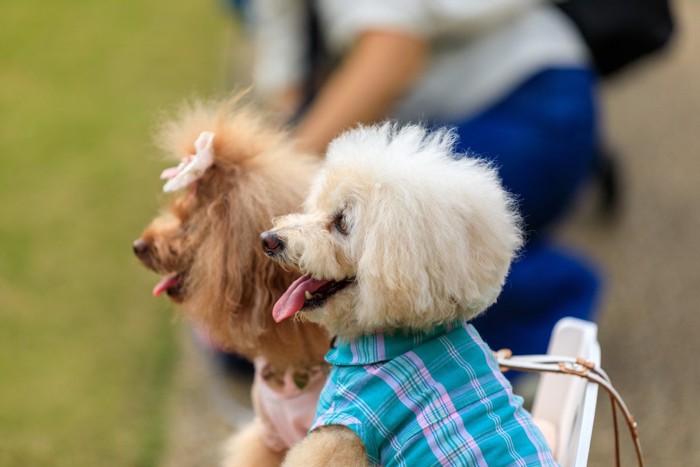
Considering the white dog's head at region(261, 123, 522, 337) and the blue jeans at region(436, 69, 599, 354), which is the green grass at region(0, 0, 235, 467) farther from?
the blue jeans at region(436, 69, 599, 354)

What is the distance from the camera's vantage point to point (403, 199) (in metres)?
0.87

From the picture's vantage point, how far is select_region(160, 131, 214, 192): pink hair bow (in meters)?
1.07

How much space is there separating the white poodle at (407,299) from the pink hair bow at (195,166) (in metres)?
0.19

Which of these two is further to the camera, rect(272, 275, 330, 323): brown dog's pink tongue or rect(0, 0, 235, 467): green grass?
rect(0, 0, 235, 467): green grass

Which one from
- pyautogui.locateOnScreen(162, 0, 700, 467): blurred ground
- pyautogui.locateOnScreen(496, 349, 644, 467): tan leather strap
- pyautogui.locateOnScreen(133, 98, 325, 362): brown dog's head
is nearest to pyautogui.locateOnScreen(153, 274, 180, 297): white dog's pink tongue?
pyautogui.locateOnScreen(133, 98, 325, 362): brown dog's head

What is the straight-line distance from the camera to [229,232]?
1085 mm

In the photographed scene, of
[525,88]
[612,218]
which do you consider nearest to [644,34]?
[525,88]

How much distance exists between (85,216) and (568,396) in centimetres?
242

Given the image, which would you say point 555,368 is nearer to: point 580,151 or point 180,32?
point 580,151

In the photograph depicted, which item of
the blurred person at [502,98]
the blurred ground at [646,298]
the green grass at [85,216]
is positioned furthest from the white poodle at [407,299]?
the blurred ground at [646,298]

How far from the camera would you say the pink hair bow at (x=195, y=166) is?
1.07 m

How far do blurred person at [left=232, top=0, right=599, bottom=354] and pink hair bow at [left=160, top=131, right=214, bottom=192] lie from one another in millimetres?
823

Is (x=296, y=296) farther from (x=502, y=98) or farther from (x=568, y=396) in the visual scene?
(x=502, y=98)

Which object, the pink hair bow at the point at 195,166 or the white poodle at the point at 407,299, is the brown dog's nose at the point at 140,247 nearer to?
the pink hair bow at the point at 195,166
